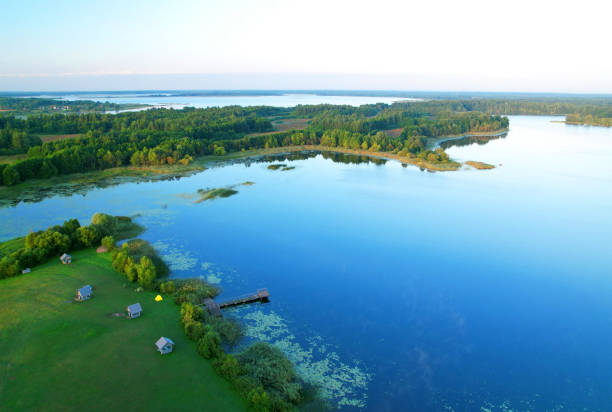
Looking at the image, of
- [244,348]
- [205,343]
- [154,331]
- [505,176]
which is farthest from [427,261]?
[505,176]

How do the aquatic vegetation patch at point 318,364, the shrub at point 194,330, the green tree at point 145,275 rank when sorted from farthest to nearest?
the green tree at point 145,275
the shrub at point 194,330
the aquatic vegetation patch at point 318,364

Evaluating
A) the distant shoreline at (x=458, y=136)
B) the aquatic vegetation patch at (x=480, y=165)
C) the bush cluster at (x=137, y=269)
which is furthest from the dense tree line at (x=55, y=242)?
the distant shoreline at (x=458, y=136)

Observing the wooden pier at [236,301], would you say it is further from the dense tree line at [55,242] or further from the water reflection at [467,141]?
the water reflection at [467,141]

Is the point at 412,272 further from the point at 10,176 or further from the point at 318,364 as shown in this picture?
the point at 10,176

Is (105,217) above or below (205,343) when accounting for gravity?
above

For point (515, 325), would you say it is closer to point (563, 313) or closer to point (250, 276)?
point (563, 313)

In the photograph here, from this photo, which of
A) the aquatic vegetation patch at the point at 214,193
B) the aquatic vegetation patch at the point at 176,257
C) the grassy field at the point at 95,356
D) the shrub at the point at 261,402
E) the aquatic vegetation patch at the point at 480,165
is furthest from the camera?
the aquatic vegetation patch at the point at 480,165

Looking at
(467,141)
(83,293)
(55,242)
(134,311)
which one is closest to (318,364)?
(134,311)
